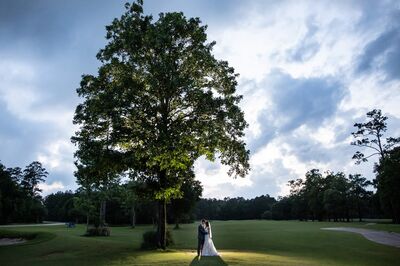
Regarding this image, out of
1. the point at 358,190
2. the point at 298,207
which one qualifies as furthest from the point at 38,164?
the point at 358,190

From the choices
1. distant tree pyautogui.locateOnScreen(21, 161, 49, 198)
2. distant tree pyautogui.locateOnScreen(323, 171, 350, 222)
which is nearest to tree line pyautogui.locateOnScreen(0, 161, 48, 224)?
distant tree pyautogui.locateOnScreen(21, 161, 49, 198)

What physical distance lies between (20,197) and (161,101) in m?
64.1

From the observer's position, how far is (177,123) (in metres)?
26.6

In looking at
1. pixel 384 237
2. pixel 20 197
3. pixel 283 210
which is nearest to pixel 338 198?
pixel 283 210

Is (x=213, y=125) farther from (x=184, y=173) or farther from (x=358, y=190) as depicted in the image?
(x=358, y=190)

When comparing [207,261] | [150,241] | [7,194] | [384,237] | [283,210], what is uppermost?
[7,194]

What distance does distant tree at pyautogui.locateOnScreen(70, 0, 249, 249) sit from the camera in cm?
2453

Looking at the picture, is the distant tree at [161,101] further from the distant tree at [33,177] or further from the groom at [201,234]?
Result: the distant tree at [33,177]

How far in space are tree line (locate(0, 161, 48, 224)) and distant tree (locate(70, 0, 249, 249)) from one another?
50.2 meters

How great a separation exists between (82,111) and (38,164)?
123767 mm

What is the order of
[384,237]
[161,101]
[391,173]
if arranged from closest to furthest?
1. [161,101]
2. [384,237]
3. [391,173]

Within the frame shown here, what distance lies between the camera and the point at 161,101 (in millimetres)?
27078

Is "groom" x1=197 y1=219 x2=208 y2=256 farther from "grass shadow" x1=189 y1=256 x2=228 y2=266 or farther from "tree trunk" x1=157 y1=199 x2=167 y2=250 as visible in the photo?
"tree trunk" x1=157 y1=199 x2=167 y2=250

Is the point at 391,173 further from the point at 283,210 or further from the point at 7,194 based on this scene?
the point at 283,210
